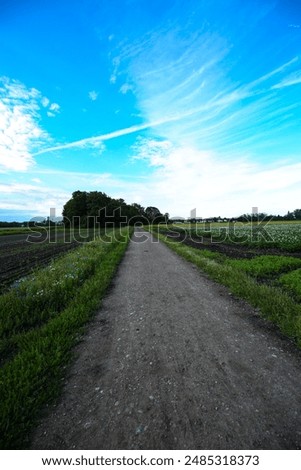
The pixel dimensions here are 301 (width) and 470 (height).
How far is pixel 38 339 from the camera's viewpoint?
4711mm

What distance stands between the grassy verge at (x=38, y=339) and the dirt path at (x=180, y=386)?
278mm

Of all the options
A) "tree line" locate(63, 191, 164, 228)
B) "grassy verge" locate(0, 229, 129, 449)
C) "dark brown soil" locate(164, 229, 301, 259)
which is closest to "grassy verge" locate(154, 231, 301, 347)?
"grassy verge" locate(0, 229, 129, 449)

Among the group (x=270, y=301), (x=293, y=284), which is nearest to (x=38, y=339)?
(x=270, y=301)

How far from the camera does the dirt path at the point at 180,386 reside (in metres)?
2.62

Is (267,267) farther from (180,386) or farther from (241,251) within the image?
(180,386)

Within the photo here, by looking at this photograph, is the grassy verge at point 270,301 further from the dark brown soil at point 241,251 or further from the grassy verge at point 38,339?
the dark brown soil at point 241,251

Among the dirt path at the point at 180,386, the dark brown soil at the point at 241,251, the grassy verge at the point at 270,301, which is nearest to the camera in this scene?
the dirt path at the point at 180,386

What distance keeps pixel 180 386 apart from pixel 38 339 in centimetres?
313

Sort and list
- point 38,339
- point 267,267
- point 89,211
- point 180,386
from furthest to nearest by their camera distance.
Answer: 1. point 89,211
2. point 267,267
3. point 38,339
4. point 180,386

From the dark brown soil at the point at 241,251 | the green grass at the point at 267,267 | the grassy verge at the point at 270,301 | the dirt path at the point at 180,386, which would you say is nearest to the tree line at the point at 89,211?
the dark brown soil at the point at 241,251

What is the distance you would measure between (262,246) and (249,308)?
51.8 feet

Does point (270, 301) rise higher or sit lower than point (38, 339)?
higher
